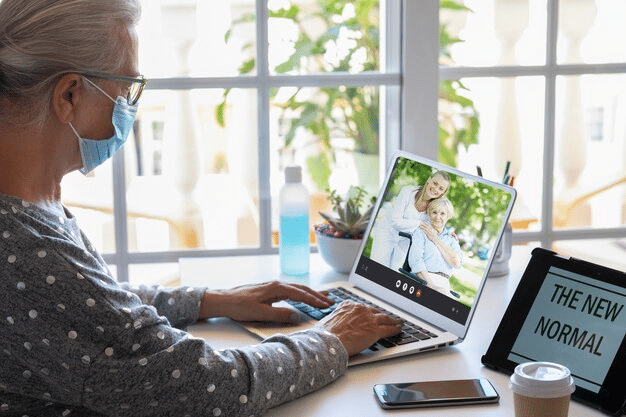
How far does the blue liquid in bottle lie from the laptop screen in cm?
23

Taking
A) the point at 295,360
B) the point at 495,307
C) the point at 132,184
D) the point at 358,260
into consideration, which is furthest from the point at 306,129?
the point at 295,360

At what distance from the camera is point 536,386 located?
4.37 feet

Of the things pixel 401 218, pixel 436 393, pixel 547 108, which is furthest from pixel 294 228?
pixel 547 108

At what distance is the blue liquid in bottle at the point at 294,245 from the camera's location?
2.33 metres

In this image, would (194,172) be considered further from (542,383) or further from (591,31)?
(542,383)

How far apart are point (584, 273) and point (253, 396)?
555 millimetres

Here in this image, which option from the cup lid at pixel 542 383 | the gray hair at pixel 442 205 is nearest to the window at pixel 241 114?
the gray hair at pixel 442 205

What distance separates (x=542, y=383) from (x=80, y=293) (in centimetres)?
66

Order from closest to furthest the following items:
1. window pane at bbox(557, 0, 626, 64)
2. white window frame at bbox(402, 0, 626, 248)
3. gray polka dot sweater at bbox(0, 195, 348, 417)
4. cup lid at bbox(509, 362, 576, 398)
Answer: cup lid at bbox(509, 362, 576, 398) < gray polka dot sweater at bbox(0, 195, 348, 417) < white window frame at bbox(402, 0, 626, 248) < window pane at bbox(557, 0, 626, 64)

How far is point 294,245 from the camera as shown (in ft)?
7.63

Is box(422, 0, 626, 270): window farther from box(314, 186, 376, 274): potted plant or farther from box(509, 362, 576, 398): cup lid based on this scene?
box(509, 362, 576, 398): cup lid

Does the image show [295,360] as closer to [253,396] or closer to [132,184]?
[253,396]

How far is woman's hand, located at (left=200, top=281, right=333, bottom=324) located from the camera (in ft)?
6.40

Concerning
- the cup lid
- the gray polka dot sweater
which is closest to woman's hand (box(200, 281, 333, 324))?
the gray polka dot sweater
